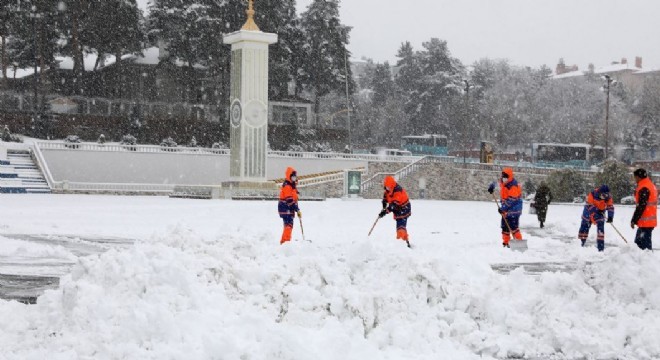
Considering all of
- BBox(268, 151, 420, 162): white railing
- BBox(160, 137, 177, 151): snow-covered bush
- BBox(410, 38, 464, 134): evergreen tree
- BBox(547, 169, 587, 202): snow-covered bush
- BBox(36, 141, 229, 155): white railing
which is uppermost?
BBox(410, 38, 464, 134): evergreen tree

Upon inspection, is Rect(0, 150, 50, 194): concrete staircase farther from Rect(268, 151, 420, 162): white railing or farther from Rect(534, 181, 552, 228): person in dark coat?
Rect(534, 181, 552, 228): person in dark coat

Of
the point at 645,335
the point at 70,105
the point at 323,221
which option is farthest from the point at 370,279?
the point at 70,105

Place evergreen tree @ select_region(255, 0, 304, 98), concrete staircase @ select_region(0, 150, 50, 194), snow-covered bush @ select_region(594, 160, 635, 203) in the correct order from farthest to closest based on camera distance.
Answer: evergreen tree @ select_region(255, 0, 304, 98) < snow-covered bush @ select_region(594, 160, 635, 203) < concrete staircase @ select_region(0, 150, 50, 194)

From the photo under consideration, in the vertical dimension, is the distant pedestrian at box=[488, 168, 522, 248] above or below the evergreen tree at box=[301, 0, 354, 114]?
below

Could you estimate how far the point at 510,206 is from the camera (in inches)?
685

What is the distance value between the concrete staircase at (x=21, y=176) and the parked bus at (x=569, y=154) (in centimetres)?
4001

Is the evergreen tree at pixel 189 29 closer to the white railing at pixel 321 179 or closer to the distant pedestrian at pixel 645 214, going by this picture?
the white railing at pixel 321 179

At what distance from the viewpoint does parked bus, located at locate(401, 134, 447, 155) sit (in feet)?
238

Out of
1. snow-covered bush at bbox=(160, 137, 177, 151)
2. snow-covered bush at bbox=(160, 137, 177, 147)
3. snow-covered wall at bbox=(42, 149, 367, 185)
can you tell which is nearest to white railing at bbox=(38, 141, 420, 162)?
snow-covered wall at bbox=(42, 149, 367, 185)

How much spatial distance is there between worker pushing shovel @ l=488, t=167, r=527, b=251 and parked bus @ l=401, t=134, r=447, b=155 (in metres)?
54.5

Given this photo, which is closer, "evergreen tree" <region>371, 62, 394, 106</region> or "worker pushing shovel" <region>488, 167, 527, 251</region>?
"worker pushing shovel" <region>488, 167, 527, 251</region>

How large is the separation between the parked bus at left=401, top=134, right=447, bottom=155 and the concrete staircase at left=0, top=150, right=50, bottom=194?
3833 cm

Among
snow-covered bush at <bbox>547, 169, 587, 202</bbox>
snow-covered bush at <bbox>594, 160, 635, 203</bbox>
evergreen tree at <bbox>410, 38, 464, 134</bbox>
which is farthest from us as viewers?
evergreen tree at <bbox>410, 38, 464, 134</bbox>

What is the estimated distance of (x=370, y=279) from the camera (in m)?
9.70
